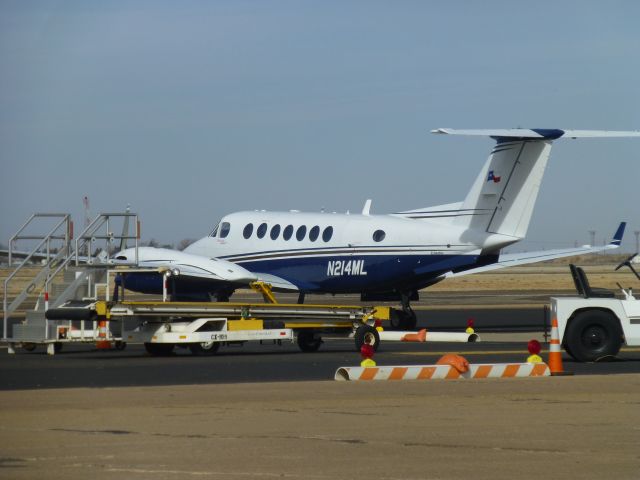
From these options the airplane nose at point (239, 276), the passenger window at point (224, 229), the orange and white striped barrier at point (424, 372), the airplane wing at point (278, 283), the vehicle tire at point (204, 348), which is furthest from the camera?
the passenger window at point (224, 229)

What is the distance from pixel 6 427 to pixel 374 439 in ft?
13.0

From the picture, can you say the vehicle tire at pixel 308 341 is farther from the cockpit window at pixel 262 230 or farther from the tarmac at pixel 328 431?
the cockpit window at pixel 262 230

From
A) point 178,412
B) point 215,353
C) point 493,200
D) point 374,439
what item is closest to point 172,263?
point 215,353

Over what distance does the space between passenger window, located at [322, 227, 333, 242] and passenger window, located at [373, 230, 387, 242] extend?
1417mm

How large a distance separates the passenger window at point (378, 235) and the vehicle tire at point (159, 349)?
428 inches

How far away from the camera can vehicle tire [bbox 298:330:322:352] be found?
25.2 metres

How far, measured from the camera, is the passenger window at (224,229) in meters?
36.3

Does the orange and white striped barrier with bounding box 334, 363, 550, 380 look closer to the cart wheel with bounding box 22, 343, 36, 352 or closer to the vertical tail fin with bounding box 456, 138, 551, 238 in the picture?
the cart wheel with bounding box 22, 343, 36, 352

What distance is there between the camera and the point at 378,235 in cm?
3412

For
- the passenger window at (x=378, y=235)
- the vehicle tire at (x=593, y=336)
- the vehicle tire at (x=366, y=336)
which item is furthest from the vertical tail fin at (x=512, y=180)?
the vehicle tire at (x=593, y=336)

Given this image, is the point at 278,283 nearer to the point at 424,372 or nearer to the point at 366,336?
the point at 366,336

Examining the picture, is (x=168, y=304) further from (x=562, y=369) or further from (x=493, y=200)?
(x=493, y=200)

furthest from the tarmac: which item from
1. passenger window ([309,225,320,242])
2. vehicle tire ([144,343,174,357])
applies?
passenger window ([309,225,320,242])

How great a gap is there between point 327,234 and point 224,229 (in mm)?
3394
